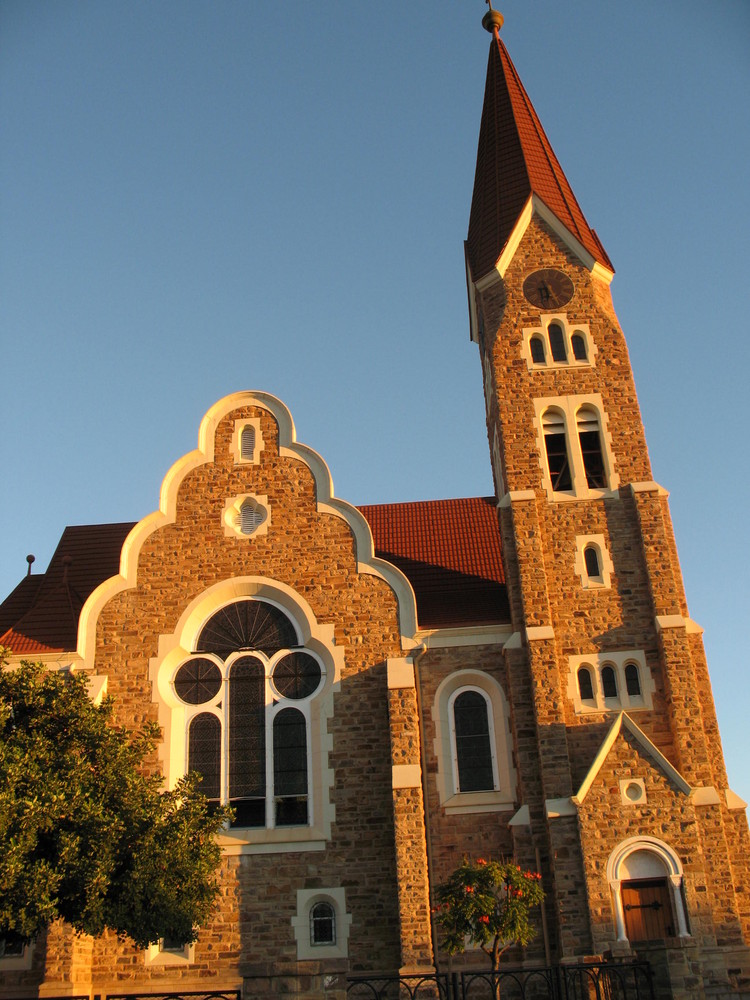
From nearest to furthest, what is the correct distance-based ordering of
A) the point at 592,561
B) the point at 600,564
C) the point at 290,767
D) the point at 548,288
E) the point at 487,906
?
1. the point at 487,906
2. the point at 290,767
3. the point at 600,564
4. the point at 592,561
5. the point at 548,288

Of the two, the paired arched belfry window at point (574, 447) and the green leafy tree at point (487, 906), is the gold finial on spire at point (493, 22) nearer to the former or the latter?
the paired arched belfry window at point (574, 447)

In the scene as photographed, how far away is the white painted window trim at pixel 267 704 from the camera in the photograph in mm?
20078

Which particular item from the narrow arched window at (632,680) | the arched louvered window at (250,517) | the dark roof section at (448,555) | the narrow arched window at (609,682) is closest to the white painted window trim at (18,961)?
the arched louvered window at (250,517)

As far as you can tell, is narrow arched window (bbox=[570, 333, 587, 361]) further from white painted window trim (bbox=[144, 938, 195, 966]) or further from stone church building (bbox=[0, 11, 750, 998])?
white painted window trim (bbox=[144, 938, 195, 966])

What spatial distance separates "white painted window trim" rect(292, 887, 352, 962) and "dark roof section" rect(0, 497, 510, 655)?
5643 millimetres

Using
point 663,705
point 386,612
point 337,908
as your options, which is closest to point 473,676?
point 386,612

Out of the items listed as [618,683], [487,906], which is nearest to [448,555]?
[618,683]

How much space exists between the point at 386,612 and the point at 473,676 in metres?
2.23

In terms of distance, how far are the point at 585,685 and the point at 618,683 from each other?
648 millimetres

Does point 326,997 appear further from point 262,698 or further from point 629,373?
point 629,373

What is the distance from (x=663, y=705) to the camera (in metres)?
20.5

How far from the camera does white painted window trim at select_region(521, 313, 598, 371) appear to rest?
24.4 metres

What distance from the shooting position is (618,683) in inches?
816

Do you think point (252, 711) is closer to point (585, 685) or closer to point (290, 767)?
point (290, 767)
